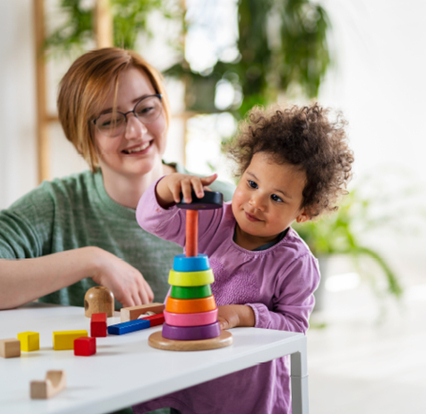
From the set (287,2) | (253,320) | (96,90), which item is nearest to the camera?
(253,320)

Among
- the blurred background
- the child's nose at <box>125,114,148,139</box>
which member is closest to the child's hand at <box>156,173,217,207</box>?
the child's nose at <box>125,114,148,139</box>

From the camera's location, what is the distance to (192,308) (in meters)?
0.76

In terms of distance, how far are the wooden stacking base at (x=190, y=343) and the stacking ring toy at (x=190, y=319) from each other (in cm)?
2

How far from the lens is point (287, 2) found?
350 centimetres

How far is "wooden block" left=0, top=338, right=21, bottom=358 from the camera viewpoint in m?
0.76

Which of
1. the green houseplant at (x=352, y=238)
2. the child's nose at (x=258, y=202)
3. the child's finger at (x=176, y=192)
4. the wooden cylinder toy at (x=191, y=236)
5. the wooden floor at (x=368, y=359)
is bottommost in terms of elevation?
the wooden floor at (x=368, y=359)

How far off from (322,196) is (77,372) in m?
0.56

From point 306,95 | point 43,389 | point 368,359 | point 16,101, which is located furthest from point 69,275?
point 16,101

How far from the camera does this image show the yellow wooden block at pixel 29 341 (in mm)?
786

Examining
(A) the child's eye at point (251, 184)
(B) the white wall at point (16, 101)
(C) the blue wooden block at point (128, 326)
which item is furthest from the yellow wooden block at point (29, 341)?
(B) the white wall at point (16, 101)

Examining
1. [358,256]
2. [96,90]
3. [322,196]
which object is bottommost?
[358,256]

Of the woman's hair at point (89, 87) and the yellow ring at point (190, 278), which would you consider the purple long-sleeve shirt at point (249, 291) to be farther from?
the woman's hair at point (89, 87)

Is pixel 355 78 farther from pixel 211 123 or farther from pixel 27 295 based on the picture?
pixel 27 295

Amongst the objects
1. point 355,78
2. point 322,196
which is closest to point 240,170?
point 322,196
